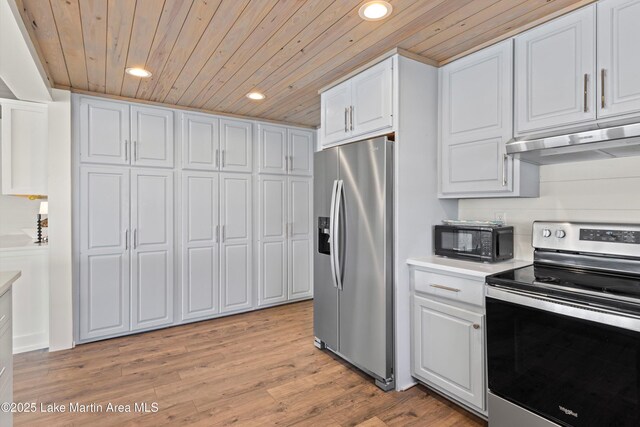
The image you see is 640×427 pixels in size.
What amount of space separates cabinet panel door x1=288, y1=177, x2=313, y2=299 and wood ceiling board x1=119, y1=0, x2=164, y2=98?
7.25ft

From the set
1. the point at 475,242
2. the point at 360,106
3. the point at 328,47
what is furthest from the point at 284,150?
the point at 475,242

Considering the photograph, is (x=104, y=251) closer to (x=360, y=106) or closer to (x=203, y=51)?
(x=203, y=51)

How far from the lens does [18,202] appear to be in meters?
3.70

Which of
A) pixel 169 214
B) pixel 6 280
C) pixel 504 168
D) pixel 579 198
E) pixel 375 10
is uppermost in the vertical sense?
pixel 375 10

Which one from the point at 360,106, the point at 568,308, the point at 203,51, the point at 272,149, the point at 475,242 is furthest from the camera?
the point at 272,149

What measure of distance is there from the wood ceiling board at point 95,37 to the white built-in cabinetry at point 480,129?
2181 millimetres

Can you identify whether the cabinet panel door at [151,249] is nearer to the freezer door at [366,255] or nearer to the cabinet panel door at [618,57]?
the freezer door at [366,255]

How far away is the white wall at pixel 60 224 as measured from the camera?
3.00 meters

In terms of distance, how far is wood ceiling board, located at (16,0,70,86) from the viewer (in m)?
1.80

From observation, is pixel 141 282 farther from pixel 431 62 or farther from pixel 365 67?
pixel 431 62

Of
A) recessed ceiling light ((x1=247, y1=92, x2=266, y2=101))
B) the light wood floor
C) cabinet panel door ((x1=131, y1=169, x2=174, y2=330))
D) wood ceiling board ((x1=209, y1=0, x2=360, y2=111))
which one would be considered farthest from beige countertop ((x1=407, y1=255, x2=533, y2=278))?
cabinet panel door ((x1=131, y1=169, x2=174, y2=330))

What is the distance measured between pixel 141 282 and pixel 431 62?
10.8 feet

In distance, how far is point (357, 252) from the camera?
2531mm

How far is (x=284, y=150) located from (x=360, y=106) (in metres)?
1.88
